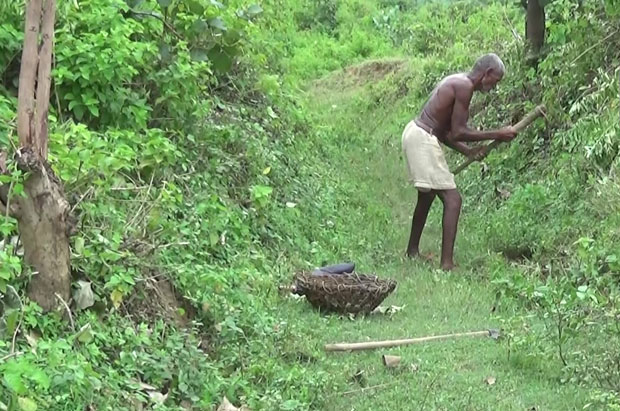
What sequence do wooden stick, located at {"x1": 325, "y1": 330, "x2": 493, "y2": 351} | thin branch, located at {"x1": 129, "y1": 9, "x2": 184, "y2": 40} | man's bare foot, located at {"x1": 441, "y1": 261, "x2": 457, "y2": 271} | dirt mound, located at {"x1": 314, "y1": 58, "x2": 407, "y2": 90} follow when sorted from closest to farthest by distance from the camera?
wooden stick, located at {"x1": 325, "y1": 330, "x2": 493, "y2": 351}, thin branch, located at {"x1": 129, "y1": 9, "x2": 184, "y2": 40}, man's bare foot, located at {"x1": 441, "y1": 261, "x2": 457, "y2": 271}, dirt mound, located at {"x1": 314, "y1": 58, "x2": 407, "y2": 90}

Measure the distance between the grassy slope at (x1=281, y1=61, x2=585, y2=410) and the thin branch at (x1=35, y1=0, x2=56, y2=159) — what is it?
6.27ft

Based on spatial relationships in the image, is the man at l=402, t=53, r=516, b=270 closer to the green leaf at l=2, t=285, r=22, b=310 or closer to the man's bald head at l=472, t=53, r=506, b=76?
the man's bald head at l=472, t=53, r=506, b=76

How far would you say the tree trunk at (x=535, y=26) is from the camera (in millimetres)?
10508

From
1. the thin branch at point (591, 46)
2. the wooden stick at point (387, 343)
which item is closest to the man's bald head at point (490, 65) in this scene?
the thin branch at point (591, 46)

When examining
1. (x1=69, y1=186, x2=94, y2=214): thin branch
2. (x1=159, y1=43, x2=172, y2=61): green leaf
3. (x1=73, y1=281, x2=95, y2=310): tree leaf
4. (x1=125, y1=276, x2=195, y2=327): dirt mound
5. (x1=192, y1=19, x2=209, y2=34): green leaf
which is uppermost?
(x1=192, y1=19, x2=209, y2=34): green leaf

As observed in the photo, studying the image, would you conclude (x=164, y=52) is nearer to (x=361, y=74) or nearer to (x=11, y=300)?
(x=11, y=300)

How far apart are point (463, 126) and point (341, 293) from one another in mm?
2443

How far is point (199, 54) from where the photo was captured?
20.4 ft

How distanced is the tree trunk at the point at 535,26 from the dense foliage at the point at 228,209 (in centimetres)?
25

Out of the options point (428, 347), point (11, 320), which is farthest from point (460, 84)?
point (11, 320)

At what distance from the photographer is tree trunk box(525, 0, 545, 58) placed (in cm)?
1051

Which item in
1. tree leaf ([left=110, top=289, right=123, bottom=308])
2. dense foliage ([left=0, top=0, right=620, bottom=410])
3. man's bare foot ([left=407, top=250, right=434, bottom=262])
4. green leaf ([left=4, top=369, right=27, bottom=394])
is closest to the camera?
green leaf ([left=4, top=369, right=27, bottom=394])

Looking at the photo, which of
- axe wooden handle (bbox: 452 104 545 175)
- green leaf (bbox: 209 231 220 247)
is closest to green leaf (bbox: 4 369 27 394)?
green leaf (bbox: 209 231 220 247)

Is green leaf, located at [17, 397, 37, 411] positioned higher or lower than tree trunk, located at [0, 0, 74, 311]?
lower
